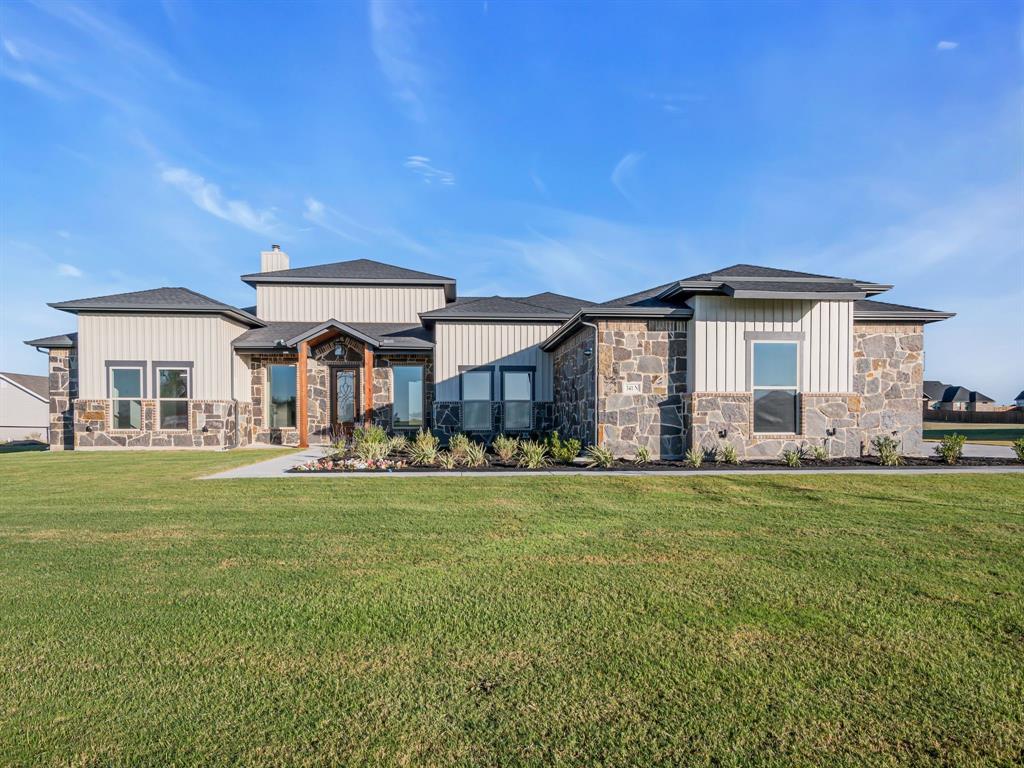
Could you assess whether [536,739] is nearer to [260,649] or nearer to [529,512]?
[260,649]

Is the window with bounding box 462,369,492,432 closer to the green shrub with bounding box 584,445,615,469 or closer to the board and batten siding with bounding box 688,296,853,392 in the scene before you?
the green shrub with bounding box 584,445,615,469

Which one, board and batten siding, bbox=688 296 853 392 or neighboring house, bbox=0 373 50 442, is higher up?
board and batten siding, bbox=688 296 853 392

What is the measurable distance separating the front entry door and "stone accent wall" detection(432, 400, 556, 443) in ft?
9.62

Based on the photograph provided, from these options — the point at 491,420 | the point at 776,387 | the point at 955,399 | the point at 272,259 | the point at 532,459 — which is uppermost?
the point at 272,259

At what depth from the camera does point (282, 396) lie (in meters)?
16.9

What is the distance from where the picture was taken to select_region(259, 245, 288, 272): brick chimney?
67.2 feet

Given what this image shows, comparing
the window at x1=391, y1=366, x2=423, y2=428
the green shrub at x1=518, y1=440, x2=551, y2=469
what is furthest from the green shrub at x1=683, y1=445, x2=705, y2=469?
the window at x1=391, y1=366, x2=423, y2=428

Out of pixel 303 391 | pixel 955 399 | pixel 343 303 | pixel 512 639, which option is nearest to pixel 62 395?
pixel 303 391

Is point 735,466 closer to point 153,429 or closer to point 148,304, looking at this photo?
point 153,429

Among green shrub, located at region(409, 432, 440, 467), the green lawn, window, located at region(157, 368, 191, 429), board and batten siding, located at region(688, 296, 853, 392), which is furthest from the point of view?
window, located at region(157, 368, 191, 429)

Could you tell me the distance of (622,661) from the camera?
9.30 feet

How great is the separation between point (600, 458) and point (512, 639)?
7.63m

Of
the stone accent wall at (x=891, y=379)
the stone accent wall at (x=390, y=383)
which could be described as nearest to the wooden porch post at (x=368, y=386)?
the stone accent wall at (x=390, y=383)

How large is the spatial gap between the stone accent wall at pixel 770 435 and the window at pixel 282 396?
485 inches
